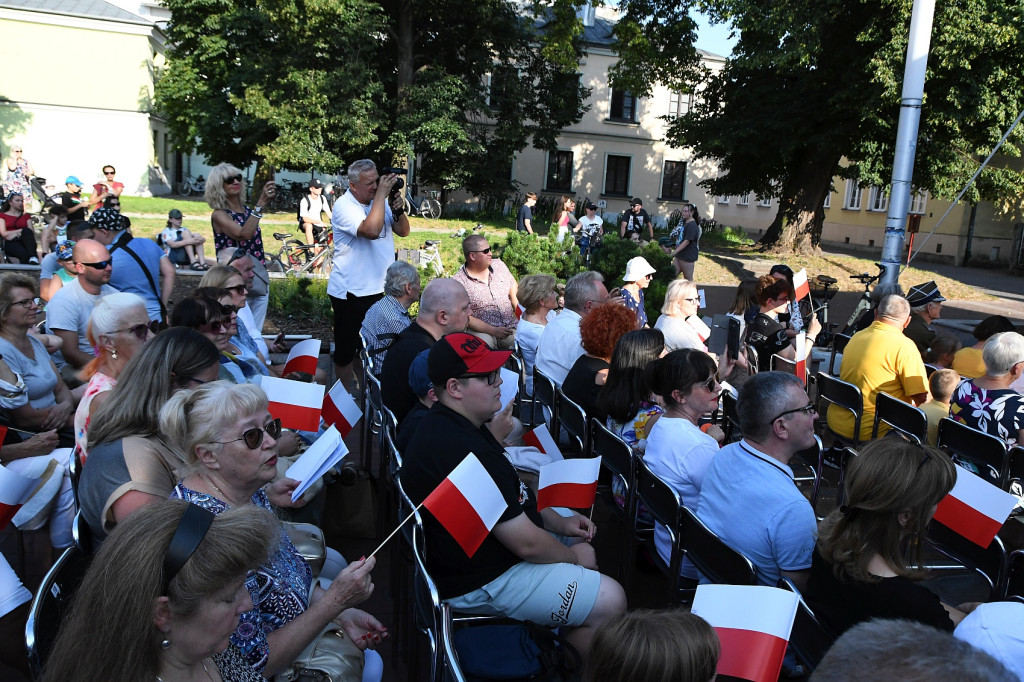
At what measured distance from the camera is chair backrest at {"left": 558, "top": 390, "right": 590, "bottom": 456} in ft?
14.6

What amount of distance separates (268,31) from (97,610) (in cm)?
2989

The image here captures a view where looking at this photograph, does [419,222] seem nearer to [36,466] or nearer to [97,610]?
[36,466]

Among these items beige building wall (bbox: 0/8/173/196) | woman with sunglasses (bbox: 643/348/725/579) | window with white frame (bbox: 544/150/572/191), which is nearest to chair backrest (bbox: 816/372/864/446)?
woman with sunglasses (bbox: 643/348/725/579)

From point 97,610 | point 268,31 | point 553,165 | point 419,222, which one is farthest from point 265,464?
point 553,165

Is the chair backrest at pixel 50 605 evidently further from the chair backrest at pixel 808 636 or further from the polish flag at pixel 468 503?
the chair backrest at pixel 808 636

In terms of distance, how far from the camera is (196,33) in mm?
30734

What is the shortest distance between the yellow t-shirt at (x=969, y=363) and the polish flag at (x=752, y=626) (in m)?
4.38

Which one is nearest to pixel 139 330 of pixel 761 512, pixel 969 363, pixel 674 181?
pixel 761 512

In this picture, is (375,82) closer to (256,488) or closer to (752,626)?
(256,488)

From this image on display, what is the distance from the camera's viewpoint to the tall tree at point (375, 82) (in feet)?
84.3

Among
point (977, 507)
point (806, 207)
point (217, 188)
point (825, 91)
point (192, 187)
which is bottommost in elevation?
point (977, 507)

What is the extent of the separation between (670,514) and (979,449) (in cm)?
223

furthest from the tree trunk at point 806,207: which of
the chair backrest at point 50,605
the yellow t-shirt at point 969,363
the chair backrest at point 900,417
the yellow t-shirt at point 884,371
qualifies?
the chair backrest at point 50,605

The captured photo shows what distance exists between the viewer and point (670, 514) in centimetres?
332
